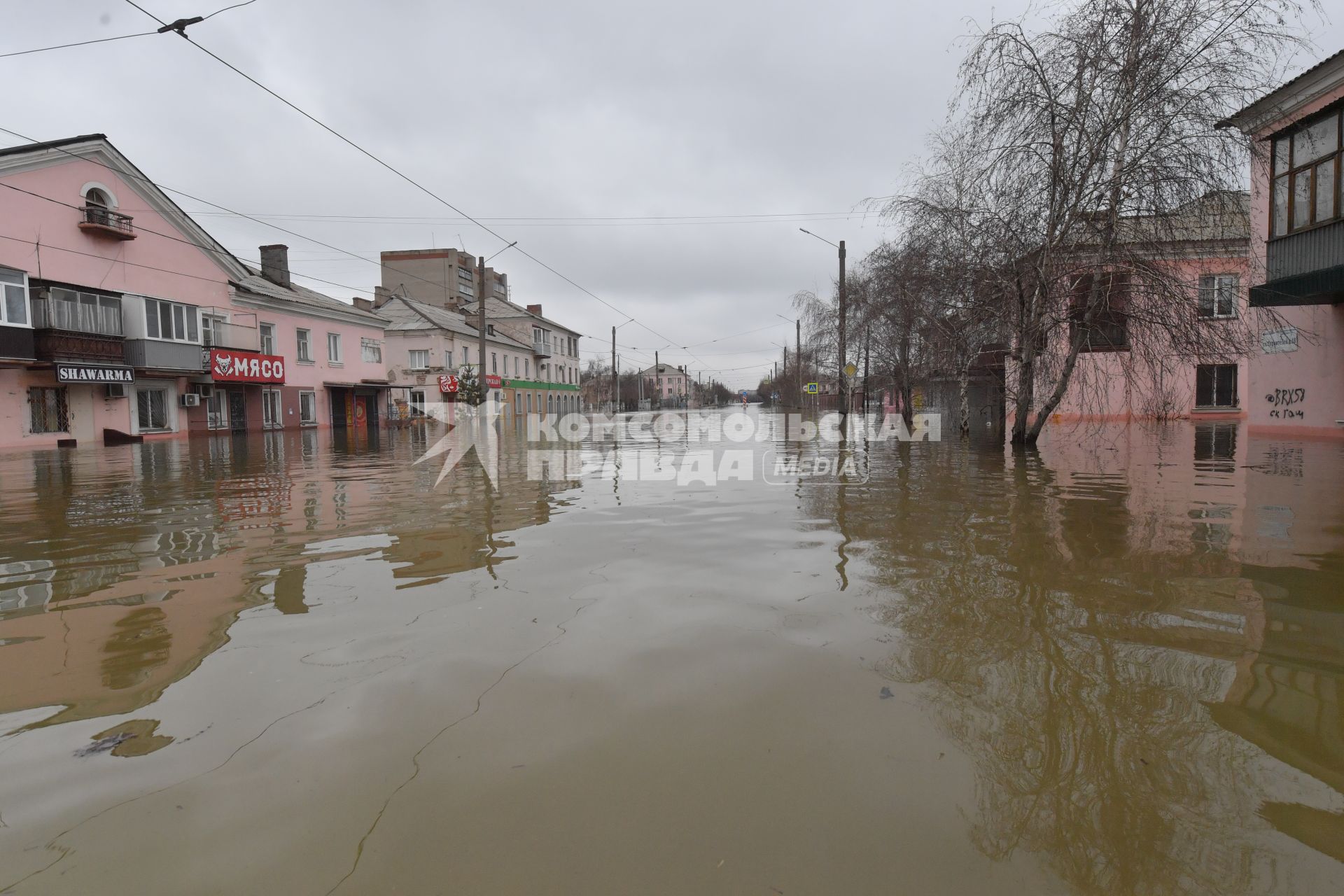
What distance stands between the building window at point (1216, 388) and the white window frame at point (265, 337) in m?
37.2

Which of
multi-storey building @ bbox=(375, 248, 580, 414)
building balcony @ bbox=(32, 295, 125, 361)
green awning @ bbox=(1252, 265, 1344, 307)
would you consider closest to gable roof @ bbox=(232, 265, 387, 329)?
building balcony @ bbox=(32, 295, 125, 361)

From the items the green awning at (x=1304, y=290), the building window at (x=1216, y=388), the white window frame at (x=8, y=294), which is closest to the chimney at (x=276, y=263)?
the white window frame at (x=8, y=294)

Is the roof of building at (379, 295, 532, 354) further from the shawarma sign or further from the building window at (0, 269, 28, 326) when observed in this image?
the building window at (0, 269, 28, 326)

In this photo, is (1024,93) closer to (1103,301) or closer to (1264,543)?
(1103,301)

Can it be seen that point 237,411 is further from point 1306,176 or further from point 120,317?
point 1306,176

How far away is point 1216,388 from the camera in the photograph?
89.2 ft

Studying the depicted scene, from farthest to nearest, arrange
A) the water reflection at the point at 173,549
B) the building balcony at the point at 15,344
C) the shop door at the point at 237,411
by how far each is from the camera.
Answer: the shop door at the point at 237,411
the building balcony at the point at 15,344
the water reflection at the point at 173,549

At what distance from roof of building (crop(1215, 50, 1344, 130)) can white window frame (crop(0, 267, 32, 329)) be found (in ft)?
89.8

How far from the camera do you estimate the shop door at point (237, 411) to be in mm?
27547

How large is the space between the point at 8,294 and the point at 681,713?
2459 centimetres

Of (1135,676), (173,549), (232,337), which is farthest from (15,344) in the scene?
(1135,676)

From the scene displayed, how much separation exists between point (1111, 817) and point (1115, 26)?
13.6m

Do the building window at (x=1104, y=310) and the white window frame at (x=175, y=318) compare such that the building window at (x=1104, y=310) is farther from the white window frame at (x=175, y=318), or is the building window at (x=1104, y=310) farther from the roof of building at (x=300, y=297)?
the roof of building at (x=300, y=297)

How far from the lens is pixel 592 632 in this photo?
3.82 metres
